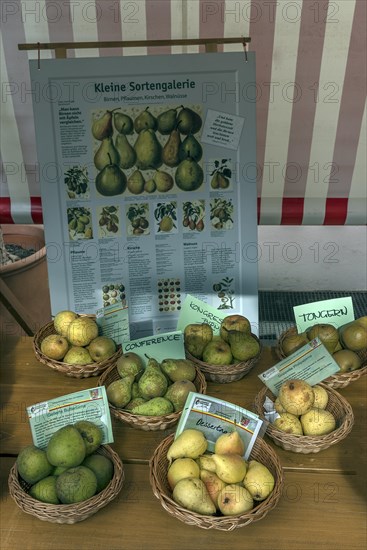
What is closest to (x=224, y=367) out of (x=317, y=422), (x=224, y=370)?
(x=224, y=370)

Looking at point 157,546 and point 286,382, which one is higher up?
point 286,382

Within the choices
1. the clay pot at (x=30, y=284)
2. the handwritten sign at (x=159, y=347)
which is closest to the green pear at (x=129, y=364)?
the handwritten sign at (x=159, y=347)

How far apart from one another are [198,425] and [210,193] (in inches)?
37.0

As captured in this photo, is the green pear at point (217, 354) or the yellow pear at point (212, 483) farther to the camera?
the green pear at point (217, 354)

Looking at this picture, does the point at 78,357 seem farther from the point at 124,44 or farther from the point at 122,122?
the point at 124,44

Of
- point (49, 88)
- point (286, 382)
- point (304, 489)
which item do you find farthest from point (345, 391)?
point (49, 88)

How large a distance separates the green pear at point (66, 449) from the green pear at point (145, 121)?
1.08 meters

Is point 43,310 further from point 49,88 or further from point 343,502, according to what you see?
point 343,502

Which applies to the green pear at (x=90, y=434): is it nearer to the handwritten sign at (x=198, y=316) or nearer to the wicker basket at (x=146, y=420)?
the wicker basket at (x=146, y=420)

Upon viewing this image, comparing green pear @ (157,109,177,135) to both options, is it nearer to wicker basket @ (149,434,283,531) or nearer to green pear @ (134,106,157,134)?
green pear @ (134,106,157,134)

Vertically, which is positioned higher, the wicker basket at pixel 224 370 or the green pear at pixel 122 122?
the green pear at pixel 122 122

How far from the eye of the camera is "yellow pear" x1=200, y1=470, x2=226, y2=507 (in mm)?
1089

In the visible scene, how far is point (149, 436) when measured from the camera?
1.38 meters

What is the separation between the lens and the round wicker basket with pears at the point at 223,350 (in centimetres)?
156
